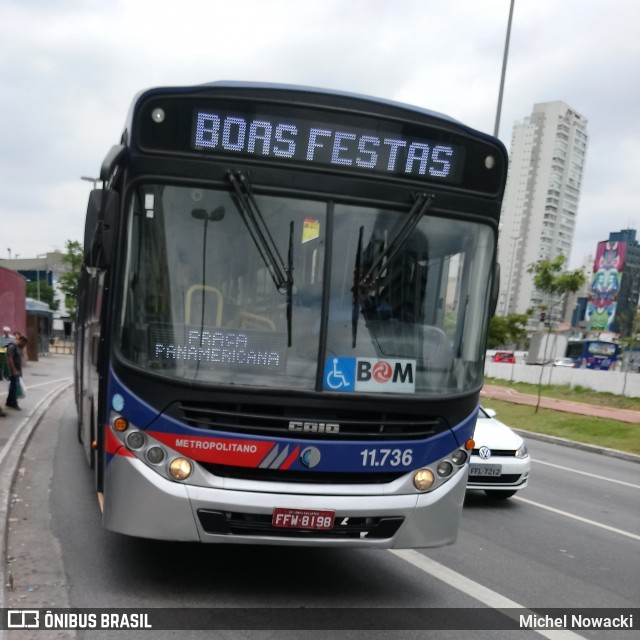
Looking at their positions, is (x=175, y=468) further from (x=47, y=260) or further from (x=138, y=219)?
(x=47, y=260)

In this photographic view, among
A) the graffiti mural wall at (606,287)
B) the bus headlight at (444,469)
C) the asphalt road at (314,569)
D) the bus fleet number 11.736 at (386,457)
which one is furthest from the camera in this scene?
the graffiti mural wall at (606,287)

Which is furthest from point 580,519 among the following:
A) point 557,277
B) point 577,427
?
point 557,277

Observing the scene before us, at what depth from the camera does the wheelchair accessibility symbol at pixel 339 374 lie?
516 centimetres

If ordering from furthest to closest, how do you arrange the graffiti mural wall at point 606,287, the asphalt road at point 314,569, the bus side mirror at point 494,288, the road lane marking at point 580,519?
the graffiti mural wall at point 606,287 → the road lane marking at point 580,519 → the bus side mirror at point 494,288 → the asphalt road at point 314,569

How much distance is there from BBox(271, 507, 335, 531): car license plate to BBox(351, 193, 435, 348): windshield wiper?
3.81 ft

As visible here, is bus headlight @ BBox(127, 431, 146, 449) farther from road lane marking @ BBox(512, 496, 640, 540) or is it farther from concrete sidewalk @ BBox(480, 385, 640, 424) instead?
concrete sidewalk @ BBox(480, 385, 640, 424)

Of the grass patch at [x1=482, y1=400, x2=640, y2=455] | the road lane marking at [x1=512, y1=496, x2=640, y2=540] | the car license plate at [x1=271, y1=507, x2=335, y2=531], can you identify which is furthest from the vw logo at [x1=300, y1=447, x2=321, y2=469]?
the grass patch at [x1=482, y1=400, x2=640, y2=455]

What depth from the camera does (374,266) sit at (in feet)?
17.4

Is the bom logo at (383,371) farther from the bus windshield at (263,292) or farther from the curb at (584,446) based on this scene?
the curb at (584,446)

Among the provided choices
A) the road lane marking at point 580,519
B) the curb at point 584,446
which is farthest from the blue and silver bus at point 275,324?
the curb at point 584,446

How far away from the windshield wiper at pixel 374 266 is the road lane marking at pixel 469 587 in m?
2.24

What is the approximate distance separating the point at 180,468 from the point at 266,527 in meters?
0.69

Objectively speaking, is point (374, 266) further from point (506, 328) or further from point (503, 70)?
point (506, 328)

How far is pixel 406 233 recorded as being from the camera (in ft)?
17.7
